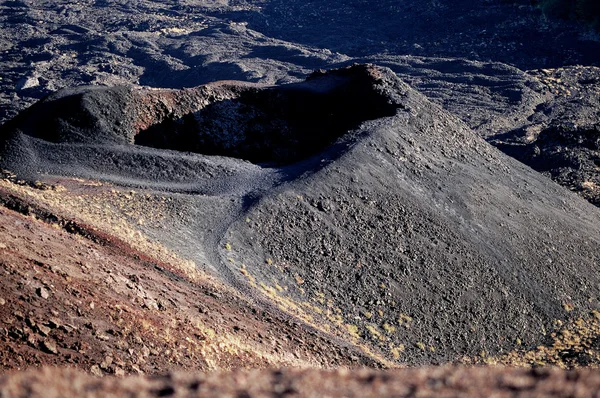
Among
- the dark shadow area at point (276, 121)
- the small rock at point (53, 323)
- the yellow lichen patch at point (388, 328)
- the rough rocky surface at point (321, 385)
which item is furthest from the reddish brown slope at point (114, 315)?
the dark shadow area at point (276, 121)

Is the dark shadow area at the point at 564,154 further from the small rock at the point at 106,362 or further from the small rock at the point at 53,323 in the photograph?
the small rock at the point at 53,323

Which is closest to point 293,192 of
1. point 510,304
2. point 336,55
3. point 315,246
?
point 315,246

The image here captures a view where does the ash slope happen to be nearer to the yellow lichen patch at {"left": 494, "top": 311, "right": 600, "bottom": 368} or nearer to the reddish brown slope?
the yellow lichen patch at {"left": 494, "top": 311, "right": 600, "bottom": 368}

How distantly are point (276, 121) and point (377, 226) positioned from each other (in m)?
12.6

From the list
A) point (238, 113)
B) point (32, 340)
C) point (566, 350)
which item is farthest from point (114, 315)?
point (238, 113)

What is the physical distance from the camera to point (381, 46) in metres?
86.8

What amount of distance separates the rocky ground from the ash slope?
84 mm

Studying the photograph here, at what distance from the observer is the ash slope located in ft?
66.3

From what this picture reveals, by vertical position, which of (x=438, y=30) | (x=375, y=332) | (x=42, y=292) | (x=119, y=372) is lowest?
(x=375, y=332)

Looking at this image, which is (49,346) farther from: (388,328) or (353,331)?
(388,328)

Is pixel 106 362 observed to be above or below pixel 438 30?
below

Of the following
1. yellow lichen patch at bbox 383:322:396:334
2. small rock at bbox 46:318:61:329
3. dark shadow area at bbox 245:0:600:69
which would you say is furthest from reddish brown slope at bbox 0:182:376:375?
dark shadow area at bbox 245:0:600:69

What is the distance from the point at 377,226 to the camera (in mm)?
23562

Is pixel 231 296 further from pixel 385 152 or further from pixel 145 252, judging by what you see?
pixel 385 152
